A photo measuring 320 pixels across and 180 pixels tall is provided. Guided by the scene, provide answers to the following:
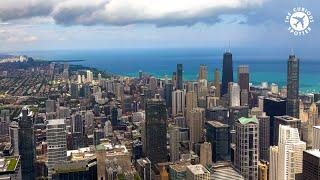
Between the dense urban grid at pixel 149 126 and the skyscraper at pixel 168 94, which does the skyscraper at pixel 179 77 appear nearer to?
the dense urban grid at pixel 149 126

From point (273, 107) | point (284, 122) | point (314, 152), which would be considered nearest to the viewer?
point (314, 152)

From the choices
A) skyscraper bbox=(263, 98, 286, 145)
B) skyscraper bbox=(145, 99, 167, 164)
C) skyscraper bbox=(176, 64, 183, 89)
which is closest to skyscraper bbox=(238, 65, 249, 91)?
skyscraper bbox=(263, 98, 286, 145)

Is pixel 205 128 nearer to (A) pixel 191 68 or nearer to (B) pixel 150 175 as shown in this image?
(A) pixel 191 68

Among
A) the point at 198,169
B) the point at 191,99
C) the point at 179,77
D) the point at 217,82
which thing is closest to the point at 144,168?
the point at 198,169

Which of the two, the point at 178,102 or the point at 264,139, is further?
the point at 178,102

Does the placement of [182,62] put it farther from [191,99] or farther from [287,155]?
[287,155]

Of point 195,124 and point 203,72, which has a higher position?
point 203,72

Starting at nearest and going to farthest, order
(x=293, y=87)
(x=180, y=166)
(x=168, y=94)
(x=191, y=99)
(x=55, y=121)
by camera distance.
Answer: (x=180, y=166) < (x=55, y=121) < (x=293, y=87) < (x=168, y=94) < (x=191, y=99)

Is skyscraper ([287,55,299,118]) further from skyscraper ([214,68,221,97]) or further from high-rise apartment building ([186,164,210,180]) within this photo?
high-rise apartment building ([186,164,210,180])
